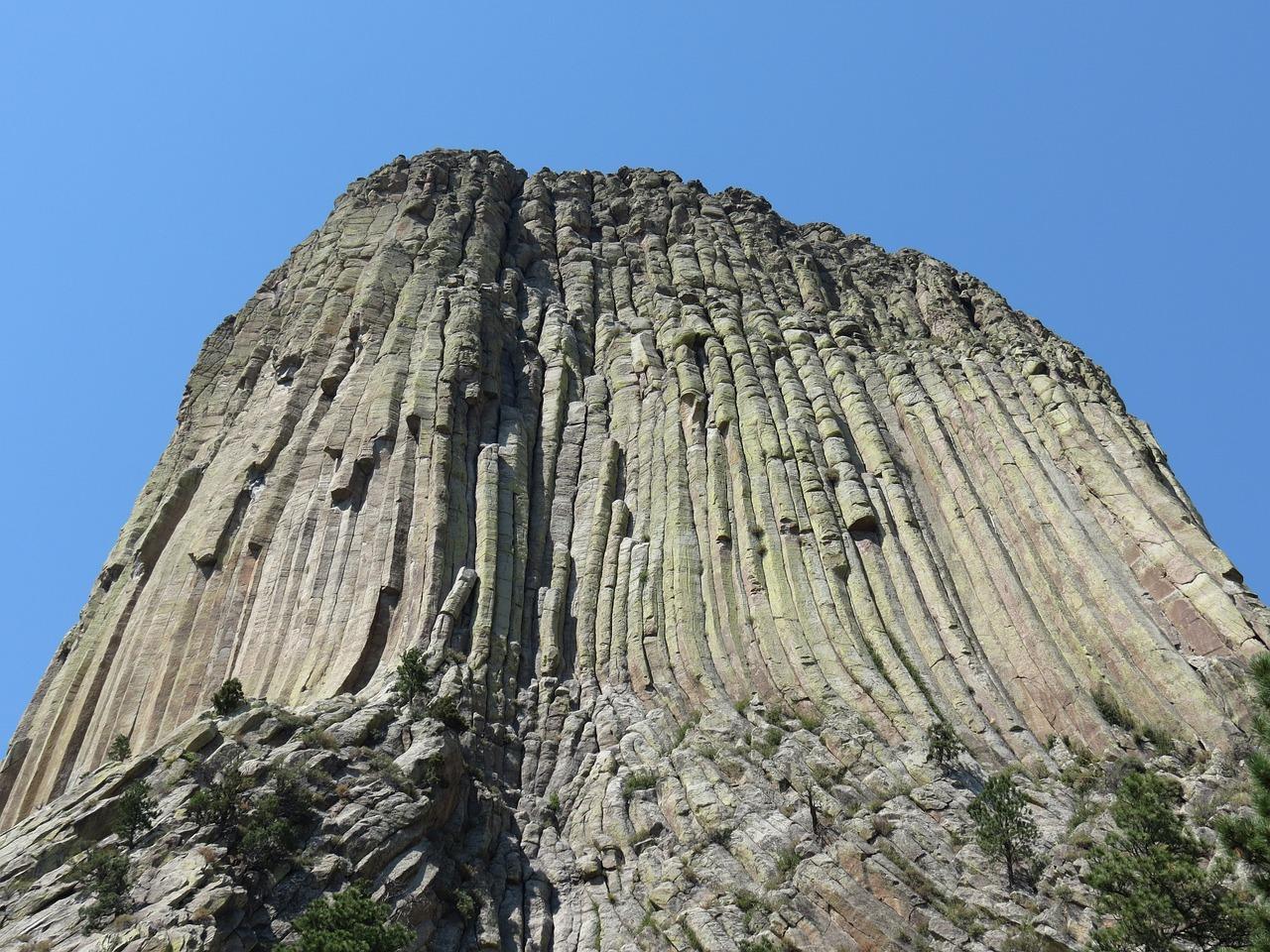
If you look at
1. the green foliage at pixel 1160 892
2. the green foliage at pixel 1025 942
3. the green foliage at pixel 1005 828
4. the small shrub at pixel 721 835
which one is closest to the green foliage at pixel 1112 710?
the green foliage at pixel 1005 828

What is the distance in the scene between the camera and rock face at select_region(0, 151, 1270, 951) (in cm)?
3091

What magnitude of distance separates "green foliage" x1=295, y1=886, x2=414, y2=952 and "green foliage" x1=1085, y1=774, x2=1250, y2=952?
597 inches

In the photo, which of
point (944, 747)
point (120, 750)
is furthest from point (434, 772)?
point (944, 747)

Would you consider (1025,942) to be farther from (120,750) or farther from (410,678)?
(120,750)

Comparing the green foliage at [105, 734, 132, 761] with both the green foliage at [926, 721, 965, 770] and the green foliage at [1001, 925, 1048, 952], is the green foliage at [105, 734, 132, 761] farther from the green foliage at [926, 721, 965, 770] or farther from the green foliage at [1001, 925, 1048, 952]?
the green foliage at [1001, 925, 1048, 952]

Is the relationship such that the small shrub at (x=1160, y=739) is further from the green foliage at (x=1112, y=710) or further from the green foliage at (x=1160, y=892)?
the green foliage at (x=1160, y=892)

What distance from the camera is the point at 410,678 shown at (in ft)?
120

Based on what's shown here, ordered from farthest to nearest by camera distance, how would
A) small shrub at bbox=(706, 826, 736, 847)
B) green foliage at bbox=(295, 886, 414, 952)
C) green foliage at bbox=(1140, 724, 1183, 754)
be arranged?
green foliage at bbox=(1140, 724, 1183, 754)
small shrub at bbox=(706, 826, 736, 847)
green foliage at bbox=(295, 886, 414, 952)

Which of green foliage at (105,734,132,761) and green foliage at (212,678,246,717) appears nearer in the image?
green foliage at (212,678,246,717)

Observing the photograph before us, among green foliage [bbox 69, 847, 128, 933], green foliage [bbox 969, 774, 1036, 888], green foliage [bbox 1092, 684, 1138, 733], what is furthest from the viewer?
green foliage [bbox 1092, 684, 1138, 733]

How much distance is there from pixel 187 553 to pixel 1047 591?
110 ft

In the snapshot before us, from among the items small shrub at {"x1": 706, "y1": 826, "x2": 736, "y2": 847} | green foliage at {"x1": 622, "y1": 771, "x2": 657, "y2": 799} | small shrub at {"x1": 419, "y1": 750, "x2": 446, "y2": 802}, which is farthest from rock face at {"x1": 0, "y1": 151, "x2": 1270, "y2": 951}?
small shrub at {"x1": 419, "y1": 750, "x2": 446, "y2": 802}

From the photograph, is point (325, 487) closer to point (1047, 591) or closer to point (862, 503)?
point (862, 503)

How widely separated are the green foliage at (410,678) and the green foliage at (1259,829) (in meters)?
23.5
